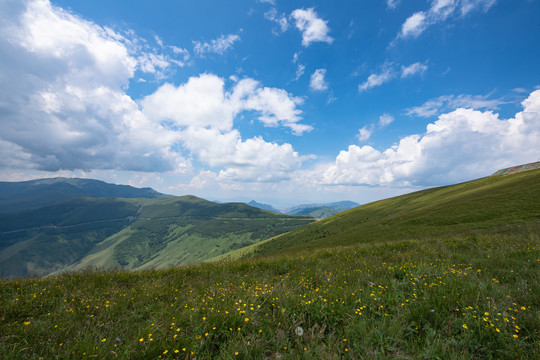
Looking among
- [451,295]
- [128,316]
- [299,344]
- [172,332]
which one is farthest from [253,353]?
[451,295]

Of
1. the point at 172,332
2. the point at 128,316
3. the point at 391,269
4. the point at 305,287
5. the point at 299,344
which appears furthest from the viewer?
the point at 391,269

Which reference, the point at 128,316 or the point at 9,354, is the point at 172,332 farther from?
the point at 9,354

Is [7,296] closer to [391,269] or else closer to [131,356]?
[131,356]

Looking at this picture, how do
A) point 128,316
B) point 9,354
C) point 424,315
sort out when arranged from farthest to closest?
point 128,316, point 424,315, point 9,354

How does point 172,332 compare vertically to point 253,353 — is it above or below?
above

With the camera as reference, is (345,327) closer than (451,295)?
Yes

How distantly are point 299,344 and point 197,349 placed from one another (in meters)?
1.65

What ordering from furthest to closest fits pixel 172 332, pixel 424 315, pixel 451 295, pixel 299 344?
pixel 451 295 < pixel 424 315 < pixel 172 332 < pixel 299 344

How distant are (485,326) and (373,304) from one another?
1.68m

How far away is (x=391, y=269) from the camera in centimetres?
691

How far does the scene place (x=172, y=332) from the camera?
3.62 meters

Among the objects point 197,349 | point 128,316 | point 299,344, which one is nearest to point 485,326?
point 299,344

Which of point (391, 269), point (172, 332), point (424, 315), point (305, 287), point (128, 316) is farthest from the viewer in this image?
point (391, 269)

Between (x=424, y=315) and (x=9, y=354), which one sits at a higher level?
(x=9, y=354)
